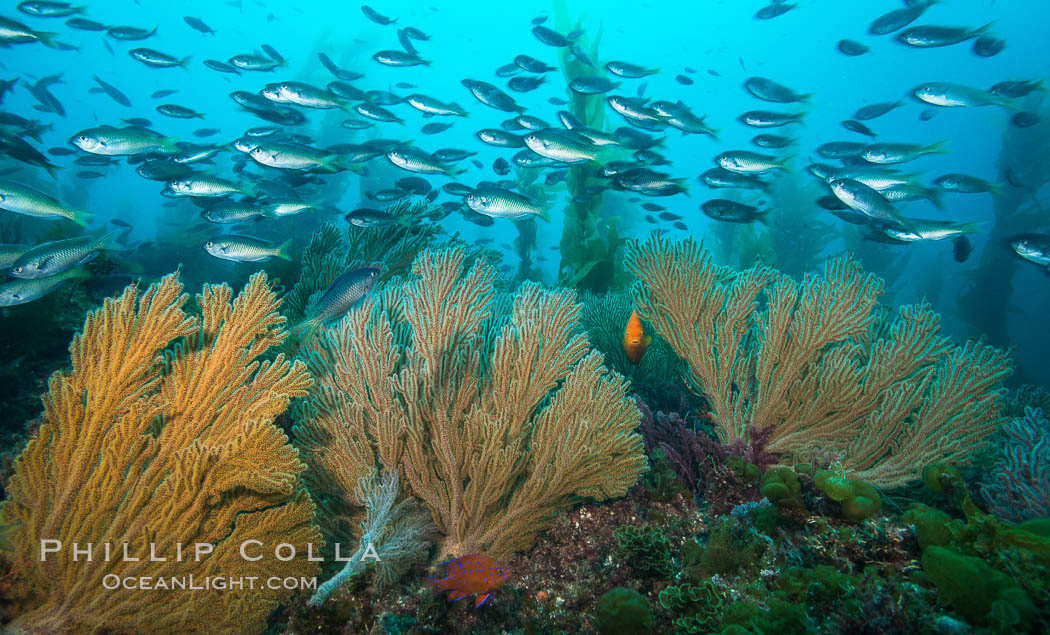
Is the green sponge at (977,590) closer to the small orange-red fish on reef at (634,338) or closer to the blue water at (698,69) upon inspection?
the small orange-red fish on reef at (634,338)

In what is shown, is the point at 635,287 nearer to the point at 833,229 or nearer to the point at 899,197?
the point at 899,197

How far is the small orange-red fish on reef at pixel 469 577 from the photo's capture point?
2236mm

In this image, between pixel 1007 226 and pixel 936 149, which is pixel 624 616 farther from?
pixel 1007 226

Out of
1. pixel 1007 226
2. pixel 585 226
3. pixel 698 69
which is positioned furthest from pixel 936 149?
pixel 698 69

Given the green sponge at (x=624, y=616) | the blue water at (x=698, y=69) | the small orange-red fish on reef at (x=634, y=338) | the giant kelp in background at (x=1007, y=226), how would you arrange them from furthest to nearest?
the blue water at (x=698, y=69)
the giant kelp in background at (x=1007, y=226)
the small orange-red fish on reef at (x=634, y=338)
the green sponge at (x=624, y=616)

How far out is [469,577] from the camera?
2236 mm

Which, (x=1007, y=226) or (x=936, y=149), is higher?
(x=936, y=149)

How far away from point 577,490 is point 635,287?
2.10 metres

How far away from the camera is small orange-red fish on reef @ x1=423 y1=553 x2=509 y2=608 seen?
2236 mm

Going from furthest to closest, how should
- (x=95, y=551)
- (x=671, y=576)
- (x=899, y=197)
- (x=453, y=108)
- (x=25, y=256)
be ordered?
(x=453, y=108)
(x=899, y=197)
(x=25, y=256)
(x=671, y=576)
(x=95, y=551)

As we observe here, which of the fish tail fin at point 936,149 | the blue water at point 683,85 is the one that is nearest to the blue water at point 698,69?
the blue water at point 683,85

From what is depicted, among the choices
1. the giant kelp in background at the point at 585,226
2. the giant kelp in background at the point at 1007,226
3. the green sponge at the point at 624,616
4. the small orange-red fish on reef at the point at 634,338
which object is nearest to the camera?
the green sponge at the point at 624,616

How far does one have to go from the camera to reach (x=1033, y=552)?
1721 millimetres

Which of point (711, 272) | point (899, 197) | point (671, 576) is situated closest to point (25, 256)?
point (671, 576)
